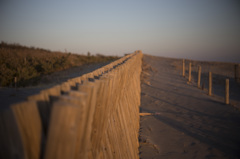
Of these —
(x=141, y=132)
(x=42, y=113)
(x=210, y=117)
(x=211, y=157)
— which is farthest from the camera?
(x=210, y=117)

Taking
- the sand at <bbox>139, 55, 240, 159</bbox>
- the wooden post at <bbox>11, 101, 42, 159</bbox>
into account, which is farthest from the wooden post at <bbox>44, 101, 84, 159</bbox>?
the sand at <bbox>139, 55, 240, 159</bbox>

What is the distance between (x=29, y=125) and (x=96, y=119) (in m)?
A: 0.55

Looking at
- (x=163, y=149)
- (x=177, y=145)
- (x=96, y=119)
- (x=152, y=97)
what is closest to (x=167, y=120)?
(x=177, y=145)

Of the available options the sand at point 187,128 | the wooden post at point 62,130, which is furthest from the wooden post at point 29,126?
the sand at point 187,128

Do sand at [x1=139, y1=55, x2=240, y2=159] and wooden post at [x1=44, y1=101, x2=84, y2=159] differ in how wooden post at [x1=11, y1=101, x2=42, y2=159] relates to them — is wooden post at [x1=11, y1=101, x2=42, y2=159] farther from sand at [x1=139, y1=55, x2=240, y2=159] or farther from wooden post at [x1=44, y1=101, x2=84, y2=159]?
sand at [x1=139, y1=55, x2=240, y2=159]

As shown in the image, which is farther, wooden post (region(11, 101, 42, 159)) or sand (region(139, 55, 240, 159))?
sand (region(139, 55, 240, 159))

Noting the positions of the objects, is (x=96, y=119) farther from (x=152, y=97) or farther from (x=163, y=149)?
(x=152, y=97)

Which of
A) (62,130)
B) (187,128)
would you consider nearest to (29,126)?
(62,130)

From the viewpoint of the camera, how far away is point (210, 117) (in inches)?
241

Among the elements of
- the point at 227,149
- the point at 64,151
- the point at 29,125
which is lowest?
the point at 227,149

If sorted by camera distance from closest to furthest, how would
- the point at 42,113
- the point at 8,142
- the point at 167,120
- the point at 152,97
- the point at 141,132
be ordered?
the point at 8,142 → the point at 42,113 → the point at 141,132 → the point at 167,120 → the point at 152,97

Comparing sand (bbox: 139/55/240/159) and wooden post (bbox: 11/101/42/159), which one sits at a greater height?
wooden post (bbox: 11/101/42/159)

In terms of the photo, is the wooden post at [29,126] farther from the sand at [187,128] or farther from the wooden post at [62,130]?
the sand at [187,128]

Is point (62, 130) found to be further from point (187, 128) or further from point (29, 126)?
point (187, 128)
